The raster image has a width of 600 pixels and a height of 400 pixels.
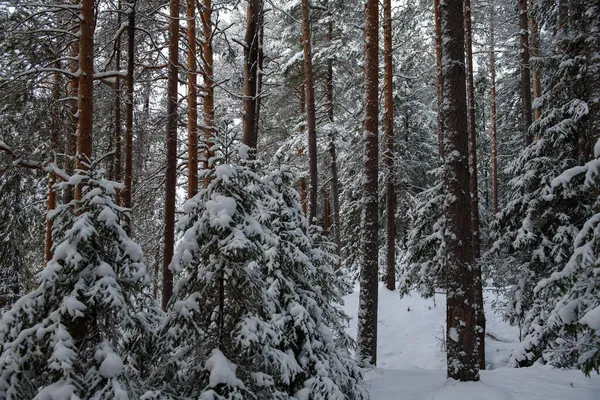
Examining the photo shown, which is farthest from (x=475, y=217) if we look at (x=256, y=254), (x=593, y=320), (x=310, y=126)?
(x=256, y=254)

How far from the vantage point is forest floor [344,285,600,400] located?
228 inches

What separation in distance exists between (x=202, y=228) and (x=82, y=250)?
1.09 meters

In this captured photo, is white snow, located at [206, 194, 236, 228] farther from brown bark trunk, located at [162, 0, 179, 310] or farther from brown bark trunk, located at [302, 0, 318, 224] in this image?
brown bark trunk, located at [302, 0, 318, 224]

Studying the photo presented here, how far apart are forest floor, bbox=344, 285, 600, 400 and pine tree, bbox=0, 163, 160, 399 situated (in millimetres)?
4628

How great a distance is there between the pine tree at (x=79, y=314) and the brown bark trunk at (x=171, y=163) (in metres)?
5.41

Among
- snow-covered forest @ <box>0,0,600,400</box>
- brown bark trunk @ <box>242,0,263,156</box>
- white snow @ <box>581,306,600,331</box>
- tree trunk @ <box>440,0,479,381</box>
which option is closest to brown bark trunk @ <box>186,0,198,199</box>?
snow-covered forest @ <box>0,0,600,400</box>

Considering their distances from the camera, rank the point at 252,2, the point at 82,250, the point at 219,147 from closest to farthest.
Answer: the point at 82,250
the point at 219,147
the point at 252,2

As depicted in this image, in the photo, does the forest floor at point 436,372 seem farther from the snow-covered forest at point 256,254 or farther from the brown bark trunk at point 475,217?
the brown bark trunk at point 475,217

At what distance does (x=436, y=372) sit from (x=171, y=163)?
768 cm

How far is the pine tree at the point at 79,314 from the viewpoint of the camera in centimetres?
298

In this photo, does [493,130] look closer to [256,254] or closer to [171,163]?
[171,163]

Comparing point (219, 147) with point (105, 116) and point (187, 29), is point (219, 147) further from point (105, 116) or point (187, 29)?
point (105, 116)

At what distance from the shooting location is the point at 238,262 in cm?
395

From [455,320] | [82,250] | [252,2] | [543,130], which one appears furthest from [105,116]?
[543,130]
